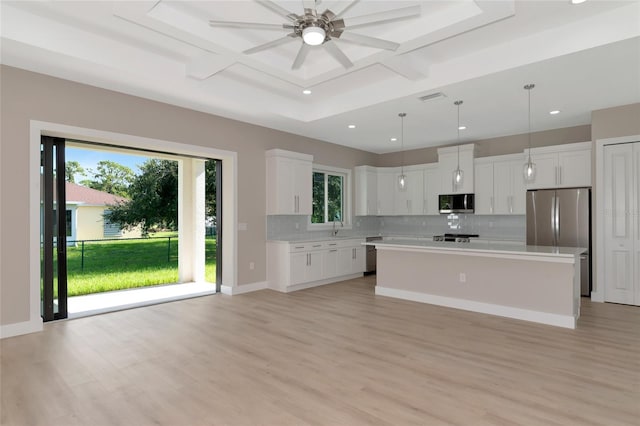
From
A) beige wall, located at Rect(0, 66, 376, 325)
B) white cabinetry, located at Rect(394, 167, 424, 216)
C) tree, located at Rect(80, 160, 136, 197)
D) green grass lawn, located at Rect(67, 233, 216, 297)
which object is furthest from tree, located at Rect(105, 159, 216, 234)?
white cabinetry, located at Rect(394, 167, 424, 216)

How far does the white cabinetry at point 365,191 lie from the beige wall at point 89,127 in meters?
2.56

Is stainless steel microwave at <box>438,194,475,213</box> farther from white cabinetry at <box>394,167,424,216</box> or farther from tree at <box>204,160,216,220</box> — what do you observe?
tree at <box>204,160,216,220</box>

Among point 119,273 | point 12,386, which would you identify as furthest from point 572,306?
point 119,273

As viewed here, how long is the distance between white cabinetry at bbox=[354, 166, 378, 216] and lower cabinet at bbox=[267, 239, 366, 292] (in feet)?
4.07

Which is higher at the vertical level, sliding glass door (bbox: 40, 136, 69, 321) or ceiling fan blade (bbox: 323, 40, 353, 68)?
ceiling fan blade (bbox: 323, 40, 353, 68)

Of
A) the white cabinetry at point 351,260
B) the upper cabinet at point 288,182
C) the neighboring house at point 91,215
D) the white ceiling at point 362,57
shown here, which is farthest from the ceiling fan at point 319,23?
the white cabinetry at point 351,260

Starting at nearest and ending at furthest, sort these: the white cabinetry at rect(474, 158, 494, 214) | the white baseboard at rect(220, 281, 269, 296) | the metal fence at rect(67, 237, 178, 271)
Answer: the white baseboard at rect(220, 281, 269, 296) < the metal fence at rect(67, 237, 178, 271) < the white cabinetry at rect(474, 158, 494, 214)

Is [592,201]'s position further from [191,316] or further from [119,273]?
[119,273]

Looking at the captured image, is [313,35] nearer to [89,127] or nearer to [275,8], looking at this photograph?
[275,8]

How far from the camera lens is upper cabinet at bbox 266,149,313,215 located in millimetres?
6223

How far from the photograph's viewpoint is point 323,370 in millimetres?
2928

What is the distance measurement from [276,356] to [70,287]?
4.29 meters

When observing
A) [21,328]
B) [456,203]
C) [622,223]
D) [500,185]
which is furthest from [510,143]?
[21,328]

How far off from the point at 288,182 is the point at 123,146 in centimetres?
266
